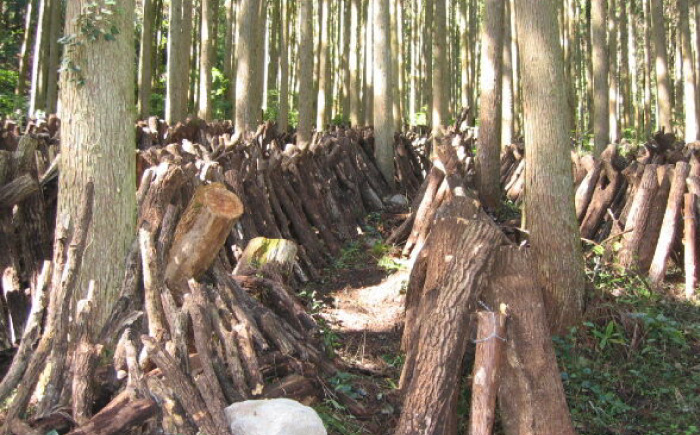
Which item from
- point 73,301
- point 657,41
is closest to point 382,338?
point 73,301

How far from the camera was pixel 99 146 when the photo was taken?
462cm

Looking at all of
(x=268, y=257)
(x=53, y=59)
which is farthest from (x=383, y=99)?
(x=53, y=59)

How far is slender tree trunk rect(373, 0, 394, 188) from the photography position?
40.0 ft

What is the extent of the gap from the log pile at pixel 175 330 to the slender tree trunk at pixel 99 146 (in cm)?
17

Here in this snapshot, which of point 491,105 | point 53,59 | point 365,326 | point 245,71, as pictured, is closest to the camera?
point 365,326

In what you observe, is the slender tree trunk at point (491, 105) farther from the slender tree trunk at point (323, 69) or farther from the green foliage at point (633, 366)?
the slender tree trunk at point (323, 69)

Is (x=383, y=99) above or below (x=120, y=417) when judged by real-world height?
above

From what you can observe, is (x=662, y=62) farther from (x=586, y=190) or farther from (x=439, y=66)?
(x=586, y=190)

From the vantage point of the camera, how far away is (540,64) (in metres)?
5.98

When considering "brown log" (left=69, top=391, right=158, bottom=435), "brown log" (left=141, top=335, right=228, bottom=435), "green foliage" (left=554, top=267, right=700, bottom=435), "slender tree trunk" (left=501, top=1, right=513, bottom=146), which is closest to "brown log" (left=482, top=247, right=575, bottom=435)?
"green foliage" (left=554, top=267, right=700, bottom=435)

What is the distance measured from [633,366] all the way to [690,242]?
2.01 metres

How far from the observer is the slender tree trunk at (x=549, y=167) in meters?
5.86

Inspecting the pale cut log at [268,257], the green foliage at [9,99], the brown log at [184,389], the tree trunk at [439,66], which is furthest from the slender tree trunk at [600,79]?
the green foliage at [9,99]

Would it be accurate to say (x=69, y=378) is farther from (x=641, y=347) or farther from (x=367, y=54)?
(x=367, y=54)
